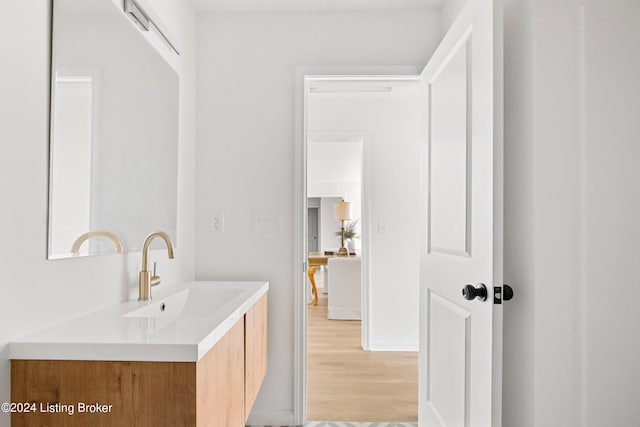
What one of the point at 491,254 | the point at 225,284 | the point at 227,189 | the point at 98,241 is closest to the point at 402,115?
the point at 227,189

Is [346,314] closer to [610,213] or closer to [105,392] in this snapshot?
[610,213]

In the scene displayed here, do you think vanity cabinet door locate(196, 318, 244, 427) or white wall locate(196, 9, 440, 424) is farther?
white wall locate(196, 9, 440, 424)

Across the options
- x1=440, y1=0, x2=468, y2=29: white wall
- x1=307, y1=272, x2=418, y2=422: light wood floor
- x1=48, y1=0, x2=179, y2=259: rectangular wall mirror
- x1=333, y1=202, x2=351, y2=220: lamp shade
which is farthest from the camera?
x1=333, y1=202, x2=351, y2=220: lamp shade

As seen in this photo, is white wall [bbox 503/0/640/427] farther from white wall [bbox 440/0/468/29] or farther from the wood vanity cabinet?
the wood vanity cabinet

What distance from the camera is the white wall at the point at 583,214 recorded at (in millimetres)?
1386

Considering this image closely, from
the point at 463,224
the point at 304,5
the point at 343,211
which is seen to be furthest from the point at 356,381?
the point at 343,211

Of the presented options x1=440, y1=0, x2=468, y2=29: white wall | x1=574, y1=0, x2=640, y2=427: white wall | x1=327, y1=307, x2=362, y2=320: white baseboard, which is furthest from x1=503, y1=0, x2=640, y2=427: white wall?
x1=327, y1=307, x2=362, y2=320: white baseboard

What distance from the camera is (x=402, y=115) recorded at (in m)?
3.98

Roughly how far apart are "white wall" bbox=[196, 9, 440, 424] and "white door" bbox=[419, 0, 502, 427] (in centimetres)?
55

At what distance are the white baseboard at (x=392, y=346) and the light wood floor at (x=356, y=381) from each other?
10cm

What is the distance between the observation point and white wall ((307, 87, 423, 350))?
394cm

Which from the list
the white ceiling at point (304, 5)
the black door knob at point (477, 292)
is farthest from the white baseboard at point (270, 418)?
the white ceiling at point (304, 5)

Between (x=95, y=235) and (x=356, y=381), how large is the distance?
2.24 metres

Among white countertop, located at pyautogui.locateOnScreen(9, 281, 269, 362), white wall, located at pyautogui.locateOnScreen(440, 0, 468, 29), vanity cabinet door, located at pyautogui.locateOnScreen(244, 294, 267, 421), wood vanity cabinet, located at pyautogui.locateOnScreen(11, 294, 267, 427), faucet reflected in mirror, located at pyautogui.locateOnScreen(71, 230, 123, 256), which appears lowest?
vanity cabinet door, located at pyautogui.locateOnScreen(244, 294, 267, 421)
